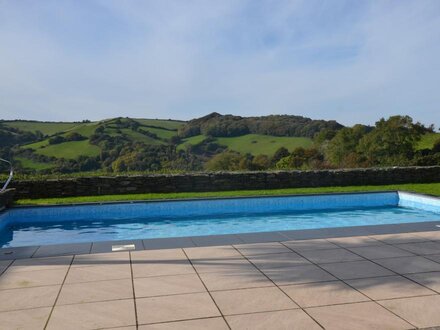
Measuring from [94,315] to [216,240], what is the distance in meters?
2.84

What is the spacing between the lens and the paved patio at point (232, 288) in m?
3.23

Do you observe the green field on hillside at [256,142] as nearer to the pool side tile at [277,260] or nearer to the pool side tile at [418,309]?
the pool side tile at [277,260]

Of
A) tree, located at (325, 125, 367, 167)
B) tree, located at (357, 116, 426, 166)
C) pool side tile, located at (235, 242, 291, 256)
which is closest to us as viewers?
pool side tile, located at (235, 242, 291, 256)

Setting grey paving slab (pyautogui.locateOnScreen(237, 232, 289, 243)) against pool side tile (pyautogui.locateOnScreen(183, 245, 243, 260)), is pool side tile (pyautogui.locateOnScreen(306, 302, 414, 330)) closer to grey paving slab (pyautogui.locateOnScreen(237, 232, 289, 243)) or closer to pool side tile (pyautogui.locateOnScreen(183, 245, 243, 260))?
pool side tile (pyautogui.locateOnScreen(183, 245, 243, 260))

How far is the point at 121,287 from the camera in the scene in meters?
4.00

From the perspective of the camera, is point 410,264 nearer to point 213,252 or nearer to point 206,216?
point 213,252

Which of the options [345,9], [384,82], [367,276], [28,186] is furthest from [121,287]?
[384,82]

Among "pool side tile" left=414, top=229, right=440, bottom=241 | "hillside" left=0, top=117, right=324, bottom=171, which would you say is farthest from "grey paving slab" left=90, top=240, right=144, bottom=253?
"hillside" left=0, top=117, right=324, bottom=171

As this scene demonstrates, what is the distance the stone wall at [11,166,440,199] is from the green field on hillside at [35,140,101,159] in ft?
52.3

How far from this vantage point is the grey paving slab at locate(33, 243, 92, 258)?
17.4ft

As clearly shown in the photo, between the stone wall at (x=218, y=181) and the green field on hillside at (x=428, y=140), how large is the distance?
12.8 metres

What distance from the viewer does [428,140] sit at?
2870 centimetres

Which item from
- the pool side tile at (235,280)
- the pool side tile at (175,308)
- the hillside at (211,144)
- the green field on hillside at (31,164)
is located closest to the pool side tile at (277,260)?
the pool side tile at (235,280)

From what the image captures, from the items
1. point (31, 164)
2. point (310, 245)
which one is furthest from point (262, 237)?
point (31, 164)
